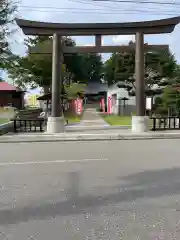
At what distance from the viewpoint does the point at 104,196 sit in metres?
6.03

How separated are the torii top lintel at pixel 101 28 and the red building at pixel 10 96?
33.7 metres

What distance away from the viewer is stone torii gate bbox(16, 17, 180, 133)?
62.5 feet

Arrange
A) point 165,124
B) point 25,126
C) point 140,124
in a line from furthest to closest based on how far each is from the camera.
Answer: point 165,124, point 25,126, point 140,124

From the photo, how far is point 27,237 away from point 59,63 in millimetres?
15815

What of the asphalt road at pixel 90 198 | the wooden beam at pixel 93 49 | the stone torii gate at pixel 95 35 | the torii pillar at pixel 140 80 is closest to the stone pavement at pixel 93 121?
the torii pillar at pixel 140 80

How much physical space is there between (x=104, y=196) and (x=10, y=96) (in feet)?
162

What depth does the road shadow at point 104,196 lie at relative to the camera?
5055 millimetres

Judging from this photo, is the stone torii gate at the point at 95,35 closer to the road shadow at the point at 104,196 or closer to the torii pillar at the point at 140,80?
the torii pillar at the point at 140,80

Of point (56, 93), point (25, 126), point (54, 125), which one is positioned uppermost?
point (56, 93)

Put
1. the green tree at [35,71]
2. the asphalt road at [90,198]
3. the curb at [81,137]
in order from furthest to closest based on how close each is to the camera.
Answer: the green tree at [35,71] < the curb at [81,137] < the asphalt road at [90,198]

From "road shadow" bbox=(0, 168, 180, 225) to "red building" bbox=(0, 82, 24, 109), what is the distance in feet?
150

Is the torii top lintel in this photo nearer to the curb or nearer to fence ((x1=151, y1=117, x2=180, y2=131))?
fence ((x1=151, y1=117, x2=180, y2=131))

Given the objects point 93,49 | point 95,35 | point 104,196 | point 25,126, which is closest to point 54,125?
point 25,126

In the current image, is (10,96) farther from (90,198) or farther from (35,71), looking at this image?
(90,198)
